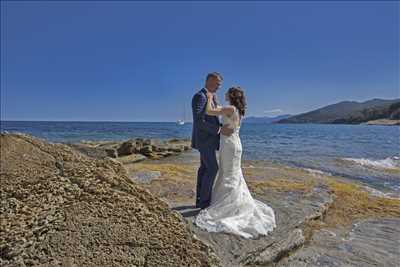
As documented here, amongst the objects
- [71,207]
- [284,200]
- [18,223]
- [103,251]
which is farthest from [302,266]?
[18,223]

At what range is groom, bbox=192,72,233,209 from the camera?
4.71 meters

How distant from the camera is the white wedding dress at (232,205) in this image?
13.9ft

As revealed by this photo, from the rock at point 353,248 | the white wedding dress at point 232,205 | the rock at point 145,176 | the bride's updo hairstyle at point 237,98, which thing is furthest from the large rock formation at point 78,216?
the rock at point 145,176

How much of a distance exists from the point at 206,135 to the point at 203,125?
215 millimetres

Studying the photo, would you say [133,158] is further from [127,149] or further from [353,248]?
[353,248]

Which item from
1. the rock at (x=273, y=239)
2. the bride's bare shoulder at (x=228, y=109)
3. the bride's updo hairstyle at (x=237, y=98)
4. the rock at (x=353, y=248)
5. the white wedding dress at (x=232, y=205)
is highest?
the bride's updo hairstyle at (x=237, y=98)

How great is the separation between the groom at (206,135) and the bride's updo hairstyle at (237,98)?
0.81 ft

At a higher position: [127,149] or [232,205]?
[232,205]

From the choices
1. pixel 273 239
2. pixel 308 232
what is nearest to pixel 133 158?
pixel 308 232

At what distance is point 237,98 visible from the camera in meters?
4.84

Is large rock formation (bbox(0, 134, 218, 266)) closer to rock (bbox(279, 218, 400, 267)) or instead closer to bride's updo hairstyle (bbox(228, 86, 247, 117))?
rock (bbox(279, 218, 400, 267))

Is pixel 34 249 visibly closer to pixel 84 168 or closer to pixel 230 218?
pixel 84 168

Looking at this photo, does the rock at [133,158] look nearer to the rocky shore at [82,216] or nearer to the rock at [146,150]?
the rock at [146,150]

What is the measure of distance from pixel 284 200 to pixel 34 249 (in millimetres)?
5253
